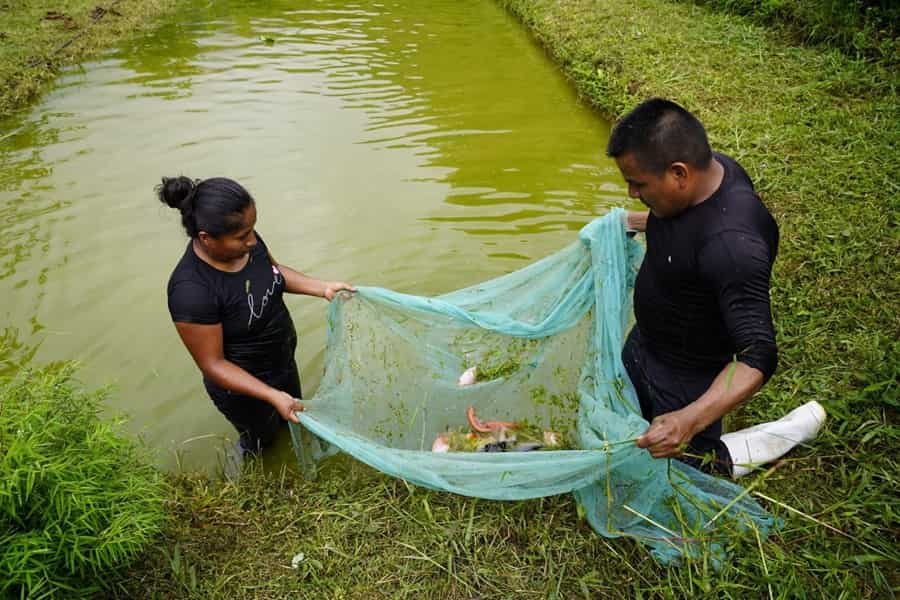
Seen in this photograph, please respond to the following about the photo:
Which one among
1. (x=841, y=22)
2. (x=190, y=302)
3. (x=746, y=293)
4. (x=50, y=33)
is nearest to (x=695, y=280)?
(x=746, y=293)

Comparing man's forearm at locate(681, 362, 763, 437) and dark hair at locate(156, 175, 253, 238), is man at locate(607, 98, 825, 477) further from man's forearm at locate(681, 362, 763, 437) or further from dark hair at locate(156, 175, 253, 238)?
dark hair at locate(156, 175, 253, 238)

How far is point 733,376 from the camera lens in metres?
1.72

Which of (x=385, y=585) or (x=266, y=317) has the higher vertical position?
(x=266, y=317)

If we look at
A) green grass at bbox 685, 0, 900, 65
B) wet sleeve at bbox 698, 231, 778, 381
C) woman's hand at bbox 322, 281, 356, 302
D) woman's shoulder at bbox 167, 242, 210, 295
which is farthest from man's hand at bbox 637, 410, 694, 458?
green grass at bbox 685, 0, 900, 65

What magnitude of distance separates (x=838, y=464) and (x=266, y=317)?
2479mm

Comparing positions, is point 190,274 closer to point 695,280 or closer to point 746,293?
point 695,280

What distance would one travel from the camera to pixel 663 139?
6.13ft

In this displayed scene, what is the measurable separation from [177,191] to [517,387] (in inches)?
65.0

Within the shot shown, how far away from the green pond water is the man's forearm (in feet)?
7.43

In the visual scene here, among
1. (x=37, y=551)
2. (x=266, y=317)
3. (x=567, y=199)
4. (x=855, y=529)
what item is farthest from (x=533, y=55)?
(x=37, y=551)

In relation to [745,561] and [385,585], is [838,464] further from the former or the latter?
[385,585]

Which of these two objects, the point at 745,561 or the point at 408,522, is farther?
the point at 408,522

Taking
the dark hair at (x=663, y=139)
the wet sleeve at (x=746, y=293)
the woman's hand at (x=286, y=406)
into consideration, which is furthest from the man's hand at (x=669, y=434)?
the woman's hand at (x=286, y=406)

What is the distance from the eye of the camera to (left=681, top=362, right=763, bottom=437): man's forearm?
5.62 feet
